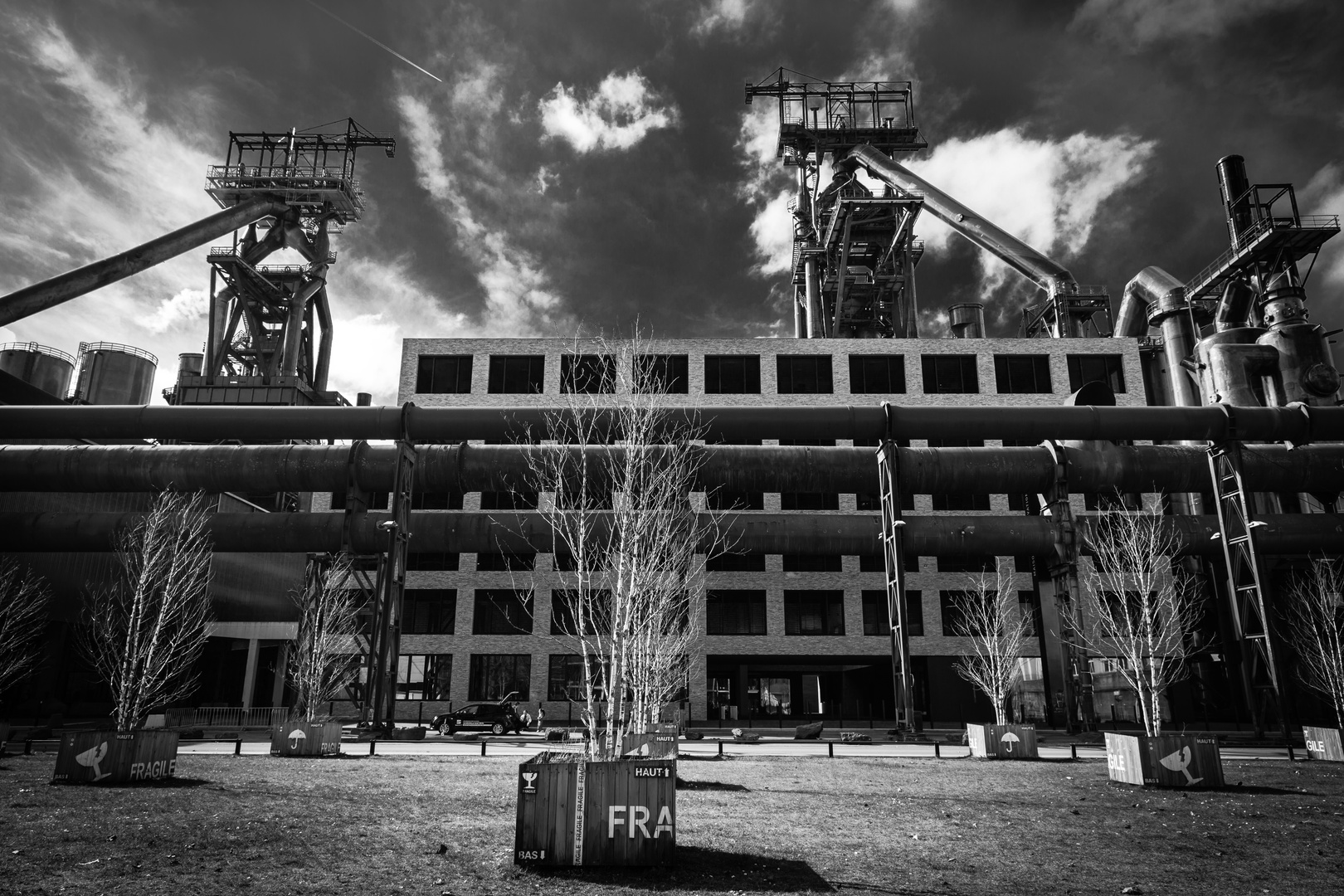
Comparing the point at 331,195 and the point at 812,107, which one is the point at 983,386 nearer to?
the point at 812,107

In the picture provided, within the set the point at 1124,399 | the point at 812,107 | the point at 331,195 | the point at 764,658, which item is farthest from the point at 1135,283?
the point at 331,195

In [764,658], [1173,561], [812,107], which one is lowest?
[764,658]

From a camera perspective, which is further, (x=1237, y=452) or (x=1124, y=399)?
(x=1124, y=399)

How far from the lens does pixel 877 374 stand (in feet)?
153

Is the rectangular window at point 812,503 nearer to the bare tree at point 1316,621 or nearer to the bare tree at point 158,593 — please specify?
the bare tree at point 1316,621

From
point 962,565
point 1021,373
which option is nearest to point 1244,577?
point 962,565

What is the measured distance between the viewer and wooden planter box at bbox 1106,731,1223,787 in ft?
50.2

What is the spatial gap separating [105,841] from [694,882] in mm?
6832

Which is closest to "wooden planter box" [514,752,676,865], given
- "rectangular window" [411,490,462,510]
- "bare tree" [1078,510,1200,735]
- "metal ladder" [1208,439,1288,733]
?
"bare tree" [1078,510,1200,735]

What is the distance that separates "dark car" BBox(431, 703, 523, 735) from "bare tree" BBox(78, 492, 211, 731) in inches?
377

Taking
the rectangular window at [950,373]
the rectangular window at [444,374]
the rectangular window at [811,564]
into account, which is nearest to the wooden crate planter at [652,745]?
the rectangular window at [811,564]

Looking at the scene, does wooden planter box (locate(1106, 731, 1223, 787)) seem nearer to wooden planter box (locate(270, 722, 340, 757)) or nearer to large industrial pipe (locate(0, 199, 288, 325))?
wooden planter box (locate(270, 722, 340, 757))

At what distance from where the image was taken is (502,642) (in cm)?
4275

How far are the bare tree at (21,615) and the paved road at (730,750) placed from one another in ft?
29.9
